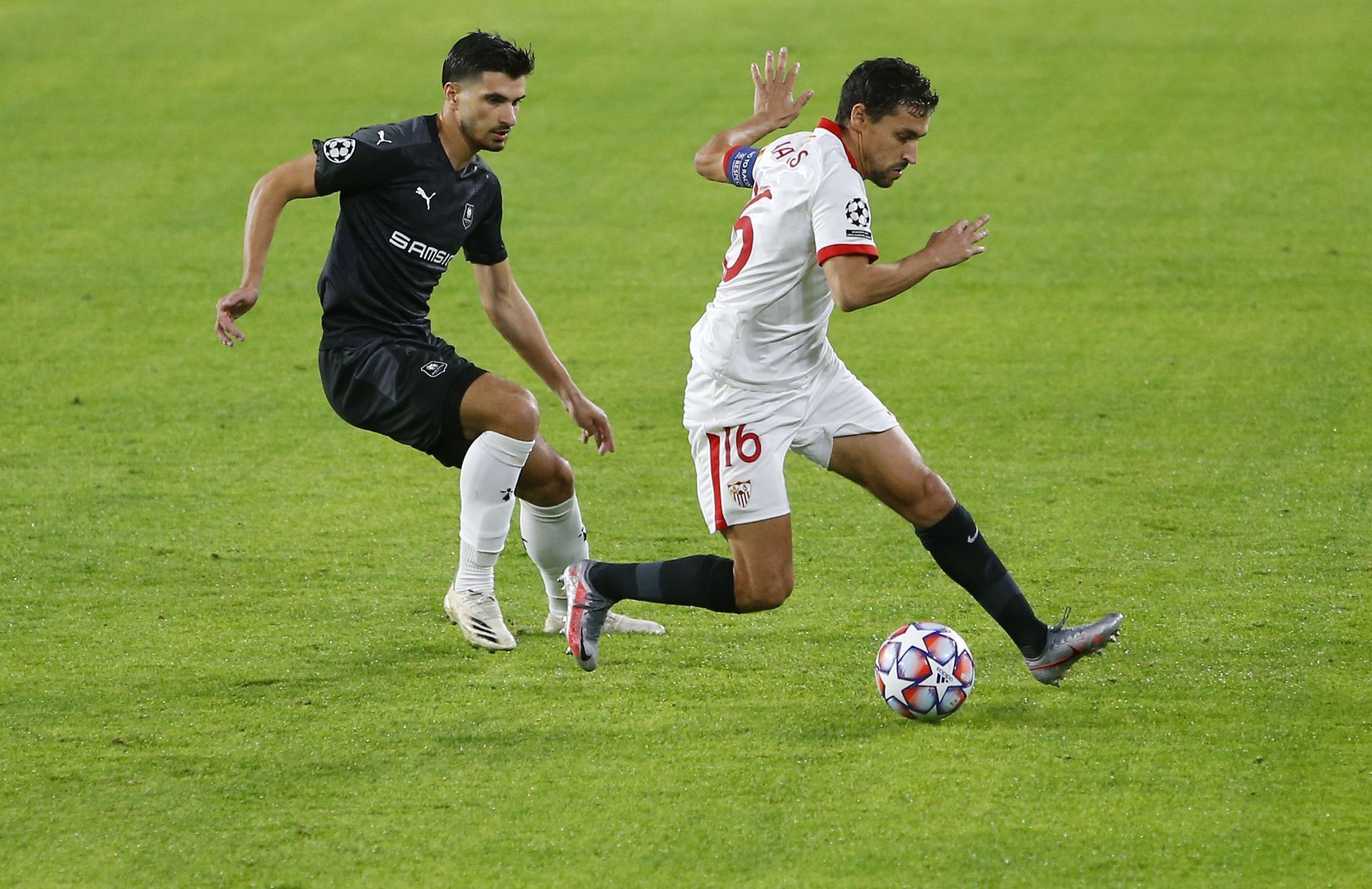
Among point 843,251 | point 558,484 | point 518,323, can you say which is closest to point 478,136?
point 518,323

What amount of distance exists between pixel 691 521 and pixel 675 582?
211 cm

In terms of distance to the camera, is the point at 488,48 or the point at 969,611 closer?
the point at 488,48

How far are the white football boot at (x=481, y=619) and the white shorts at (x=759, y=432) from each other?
3.24 ft

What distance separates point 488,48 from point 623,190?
338 inches

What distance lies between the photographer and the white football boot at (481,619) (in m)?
5.64

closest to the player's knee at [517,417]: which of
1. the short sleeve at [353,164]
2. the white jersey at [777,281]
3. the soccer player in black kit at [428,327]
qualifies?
the soccer player in black kit at [428,327]

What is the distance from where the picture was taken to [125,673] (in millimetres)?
5527

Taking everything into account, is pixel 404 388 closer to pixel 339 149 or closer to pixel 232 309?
pixel 232 309

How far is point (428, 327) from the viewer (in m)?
6.00

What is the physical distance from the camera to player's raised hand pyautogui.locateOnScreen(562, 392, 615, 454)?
588 cm

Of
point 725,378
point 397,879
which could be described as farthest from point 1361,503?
point 397,879

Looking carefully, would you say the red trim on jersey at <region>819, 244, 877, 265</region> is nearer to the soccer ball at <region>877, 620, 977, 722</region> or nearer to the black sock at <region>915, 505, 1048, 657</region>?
the black sock at <region>915, 505, 1048, 657</region>

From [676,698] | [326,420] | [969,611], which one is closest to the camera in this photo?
[676,698]

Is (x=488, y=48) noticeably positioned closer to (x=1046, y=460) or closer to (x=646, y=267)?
(x=1046, y=460)
